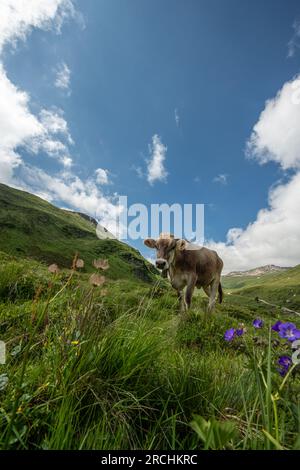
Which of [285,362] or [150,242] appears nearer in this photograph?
[285,362]

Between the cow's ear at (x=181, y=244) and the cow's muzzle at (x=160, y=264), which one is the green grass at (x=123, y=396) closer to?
the cow's muzzle at (x=160, y=264)

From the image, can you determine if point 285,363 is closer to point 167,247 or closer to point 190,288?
point 167,247

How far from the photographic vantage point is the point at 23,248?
100 m

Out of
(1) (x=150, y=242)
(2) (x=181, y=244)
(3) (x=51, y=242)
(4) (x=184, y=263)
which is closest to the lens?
(2) (x=181, y=244)

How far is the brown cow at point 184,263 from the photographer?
36.4ft

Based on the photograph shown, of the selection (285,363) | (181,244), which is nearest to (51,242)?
(181,244)

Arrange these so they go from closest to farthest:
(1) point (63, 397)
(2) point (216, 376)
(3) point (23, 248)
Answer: (1) point (63, 397) → (2) point (216, 376) → (3) point (23, 248)

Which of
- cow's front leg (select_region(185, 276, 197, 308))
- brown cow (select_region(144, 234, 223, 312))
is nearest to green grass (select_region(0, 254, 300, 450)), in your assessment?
brown cow (select_region(144, 234, 223, 312))

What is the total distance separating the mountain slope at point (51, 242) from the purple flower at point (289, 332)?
93.1m

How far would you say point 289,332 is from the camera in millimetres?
2613

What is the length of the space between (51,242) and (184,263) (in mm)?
115183
